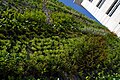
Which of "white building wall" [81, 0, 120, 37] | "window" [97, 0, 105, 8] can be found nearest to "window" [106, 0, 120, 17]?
"white building wall" [81, 0, 120, 37]

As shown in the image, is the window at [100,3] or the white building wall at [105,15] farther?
the window at [100,3]

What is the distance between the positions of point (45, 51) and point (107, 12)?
17.2 meters

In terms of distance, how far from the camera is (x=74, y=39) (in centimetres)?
1446

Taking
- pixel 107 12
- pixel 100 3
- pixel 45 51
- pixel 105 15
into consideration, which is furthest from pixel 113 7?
pixel 45 51

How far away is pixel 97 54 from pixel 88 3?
21.9 metres

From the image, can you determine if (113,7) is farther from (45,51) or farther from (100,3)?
(45,51)

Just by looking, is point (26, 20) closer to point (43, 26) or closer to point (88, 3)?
point (43, 26)

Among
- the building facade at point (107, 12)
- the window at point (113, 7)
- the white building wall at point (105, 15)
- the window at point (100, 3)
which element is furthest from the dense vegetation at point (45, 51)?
the window at point (100, 3)

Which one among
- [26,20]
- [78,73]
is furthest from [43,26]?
[78,73]

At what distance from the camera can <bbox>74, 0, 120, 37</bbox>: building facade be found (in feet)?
81.8

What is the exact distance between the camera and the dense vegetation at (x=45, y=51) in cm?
995

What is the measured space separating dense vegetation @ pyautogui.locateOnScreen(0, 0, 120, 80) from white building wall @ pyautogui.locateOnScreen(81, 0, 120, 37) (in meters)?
8.55

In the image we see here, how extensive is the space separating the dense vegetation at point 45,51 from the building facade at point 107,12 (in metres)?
8.75

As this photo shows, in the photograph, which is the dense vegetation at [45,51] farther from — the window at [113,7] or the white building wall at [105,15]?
the window at [113,7]
